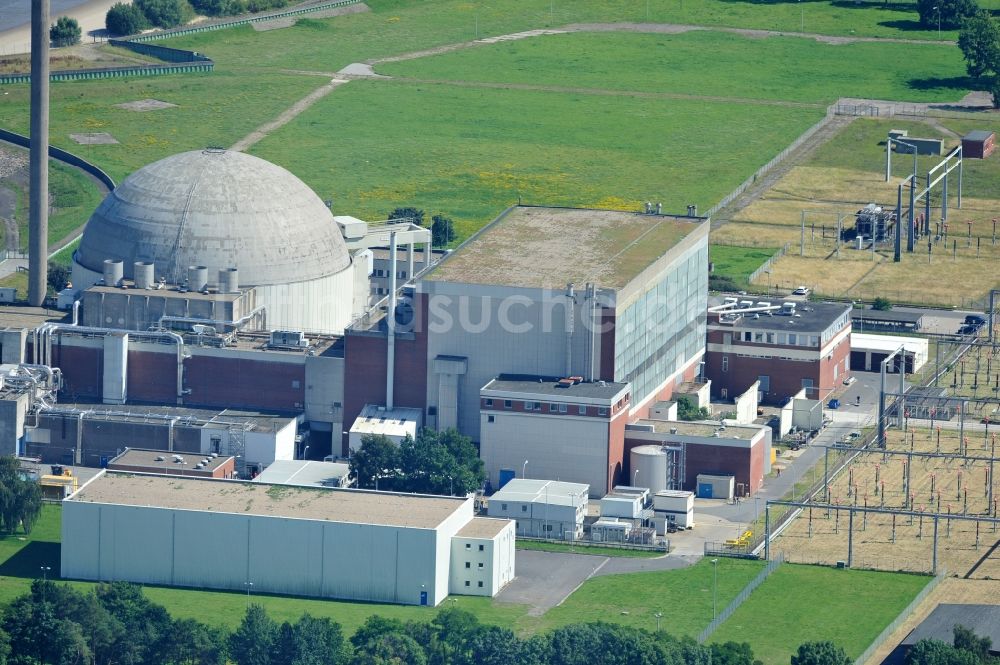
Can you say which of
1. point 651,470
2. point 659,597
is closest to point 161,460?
point 651,470

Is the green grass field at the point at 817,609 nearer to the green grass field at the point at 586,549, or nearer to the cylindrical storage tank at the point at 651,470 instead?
the green grass field at the point at 586,549

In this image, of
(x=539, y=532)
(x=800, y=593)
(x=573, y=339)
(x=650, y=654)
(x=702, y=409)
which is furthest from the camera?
(x=702, y=409)

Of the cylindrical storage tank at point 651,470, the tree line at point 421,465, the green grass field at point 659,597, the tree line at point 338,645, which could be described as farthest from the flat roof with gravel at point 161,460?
the tree line at point 338,645

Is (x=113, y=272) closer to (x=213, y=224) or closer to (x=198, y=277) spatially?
(x=198, y=277)

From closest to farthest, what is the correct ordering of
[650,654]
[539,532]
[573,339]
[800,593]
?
[650,654]
[800,593]
[539,532]
[573,339]

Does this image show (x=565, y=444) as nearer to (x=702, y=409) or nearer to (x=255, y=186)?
(x=702, y=409)

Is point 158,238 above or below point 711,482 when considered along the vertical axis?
above

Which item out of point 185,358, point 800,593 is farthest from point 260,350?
point 800,593
